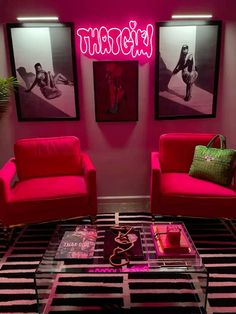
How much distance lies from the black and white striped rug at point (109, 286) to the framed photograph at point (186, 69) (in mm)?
1448

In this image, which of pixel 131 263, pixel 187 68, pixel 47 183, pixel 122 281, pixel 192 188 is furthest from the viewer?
pixel 187 68

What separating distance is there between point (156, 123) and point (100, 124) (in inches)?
26.2

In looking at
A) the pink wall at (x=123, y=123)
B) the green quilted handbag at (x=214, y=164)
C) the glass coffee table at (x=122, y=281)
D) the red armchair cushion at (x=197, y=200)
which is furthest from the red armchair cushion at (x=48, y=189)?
the green quilted handbag at (x=214, y=164)

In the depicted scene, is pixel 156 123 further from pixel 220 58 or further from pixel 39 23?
pixel 39 23

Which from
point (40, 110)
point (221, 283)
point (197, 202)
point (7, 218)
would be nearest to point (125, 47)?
point (40, 110)

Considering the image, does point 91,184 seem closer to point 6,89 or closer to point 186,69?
point 6,89

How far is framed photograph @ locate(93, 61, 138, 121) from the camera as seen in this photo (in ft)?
10.3

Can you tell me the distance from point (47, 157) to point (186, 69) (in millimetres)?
1828

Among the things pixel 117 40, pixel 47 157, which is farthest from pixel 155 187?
pixel 117 40

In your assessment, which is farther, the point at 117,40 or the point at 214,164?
the point at 117,40

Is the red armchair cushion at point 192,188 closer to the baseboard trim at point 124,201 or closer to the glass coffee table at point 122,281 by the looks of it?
the glass coffee table at point 122,281

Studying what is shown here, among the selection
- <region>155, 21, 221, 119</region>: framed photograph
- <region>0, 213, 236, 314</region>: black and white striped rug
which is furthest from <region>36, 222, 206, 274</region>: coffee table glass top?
<region>155, 21, 221, 119</region>: framed photograph

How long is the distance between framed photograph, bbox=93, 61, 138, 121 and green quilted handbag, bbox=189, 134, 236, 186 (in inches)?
34.6

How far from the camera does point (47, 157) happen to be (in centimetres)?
303
